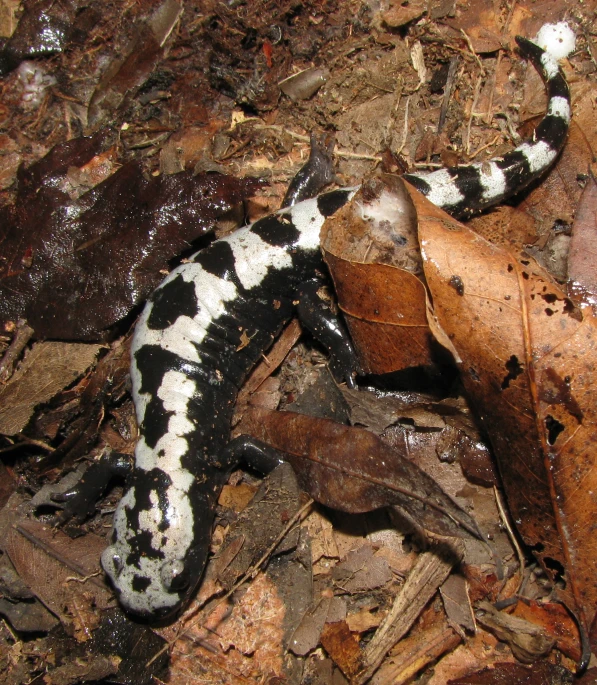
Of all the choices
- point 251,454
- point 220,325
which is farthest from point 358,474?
point 220,325

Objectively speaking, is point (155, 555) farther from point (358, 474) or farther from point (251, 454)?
point (358, 474)

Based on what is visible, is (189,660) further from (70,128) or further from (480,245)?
(70,128)

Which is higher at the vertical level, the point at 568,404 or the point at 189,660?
the point at 568,404

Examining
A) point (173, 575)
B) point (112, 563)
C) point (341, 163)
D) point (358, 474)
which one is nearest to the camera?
point (358, 474)

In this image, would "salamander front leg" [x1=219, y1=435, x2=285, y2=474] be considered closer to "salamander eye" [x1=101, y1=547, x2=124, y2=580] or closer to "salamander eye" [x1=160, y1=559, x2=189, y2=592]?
"salamander eye" [x1=160, y1=559, x2=189, y2=592]

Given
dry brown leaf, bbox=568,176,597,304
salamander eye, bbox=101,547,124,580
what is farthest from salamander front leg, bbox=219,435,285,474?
dry brown leaf, bbox=568,176,597,304

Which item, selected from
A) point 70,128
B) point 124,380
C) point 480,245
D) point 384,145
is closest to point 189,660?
point 124,380

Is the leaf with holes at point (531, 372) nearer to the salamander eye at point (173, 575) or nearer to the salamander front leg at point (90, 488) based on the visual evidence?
the salamander eye at point (173, 575)
